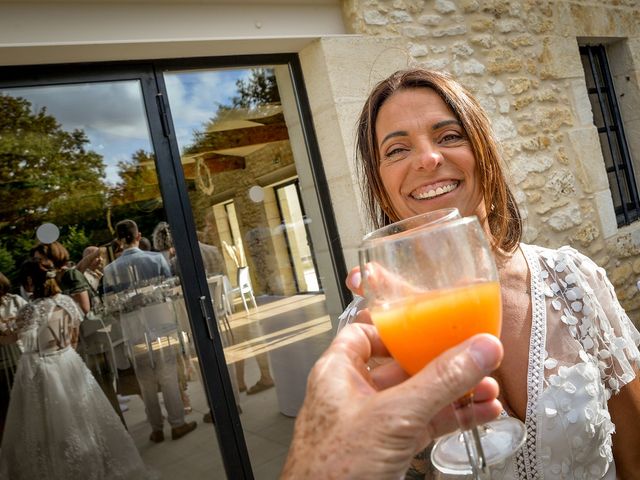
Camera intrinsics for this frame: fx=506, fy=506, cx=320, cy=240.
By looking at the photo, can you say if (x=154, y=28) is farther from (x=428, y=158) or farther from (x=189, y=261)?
(x=428, y=158)

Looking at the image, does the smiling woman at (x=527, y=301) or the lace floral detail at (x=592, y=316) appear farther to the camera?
the lace floral detail at (x=592, y=316)

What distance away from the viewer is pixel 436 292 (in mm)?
730

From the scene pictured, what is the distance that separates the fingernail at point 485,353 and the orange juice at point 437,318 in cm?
8

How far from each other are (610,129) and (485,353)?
5.43m

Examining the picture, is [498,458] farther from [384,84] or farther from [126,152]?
[126,152]

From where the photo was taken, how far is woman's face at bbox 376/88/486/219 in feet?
4.82

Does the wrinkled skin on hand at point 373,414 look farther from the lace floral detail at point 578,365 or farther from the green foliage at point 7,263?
the green foliage at point 7,263

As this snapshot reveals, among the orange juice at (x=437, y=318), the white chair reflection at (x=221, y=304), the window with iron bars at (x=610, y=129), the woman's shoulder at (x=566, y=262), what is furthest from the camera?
the window with iron bars at (x=610, y=129)

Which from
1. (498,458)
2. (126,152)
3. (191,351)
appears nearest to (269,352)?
(191,351)

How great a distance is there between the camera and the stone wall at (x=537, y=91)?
3.66m

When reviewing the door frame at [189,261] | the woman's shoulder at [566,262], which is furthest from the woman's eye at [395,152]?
Answer: the door frame at [189,261]

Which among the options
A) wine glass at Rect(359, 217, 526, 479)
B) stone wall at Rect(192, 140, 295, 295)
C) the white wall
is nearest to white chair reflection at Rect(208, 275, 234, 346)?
stone wall at Rect(192, 140, 295, 295)

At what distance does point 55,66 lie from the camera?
282cm

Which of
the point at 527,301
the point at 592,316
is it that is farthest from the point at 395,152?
the point at 592,316
